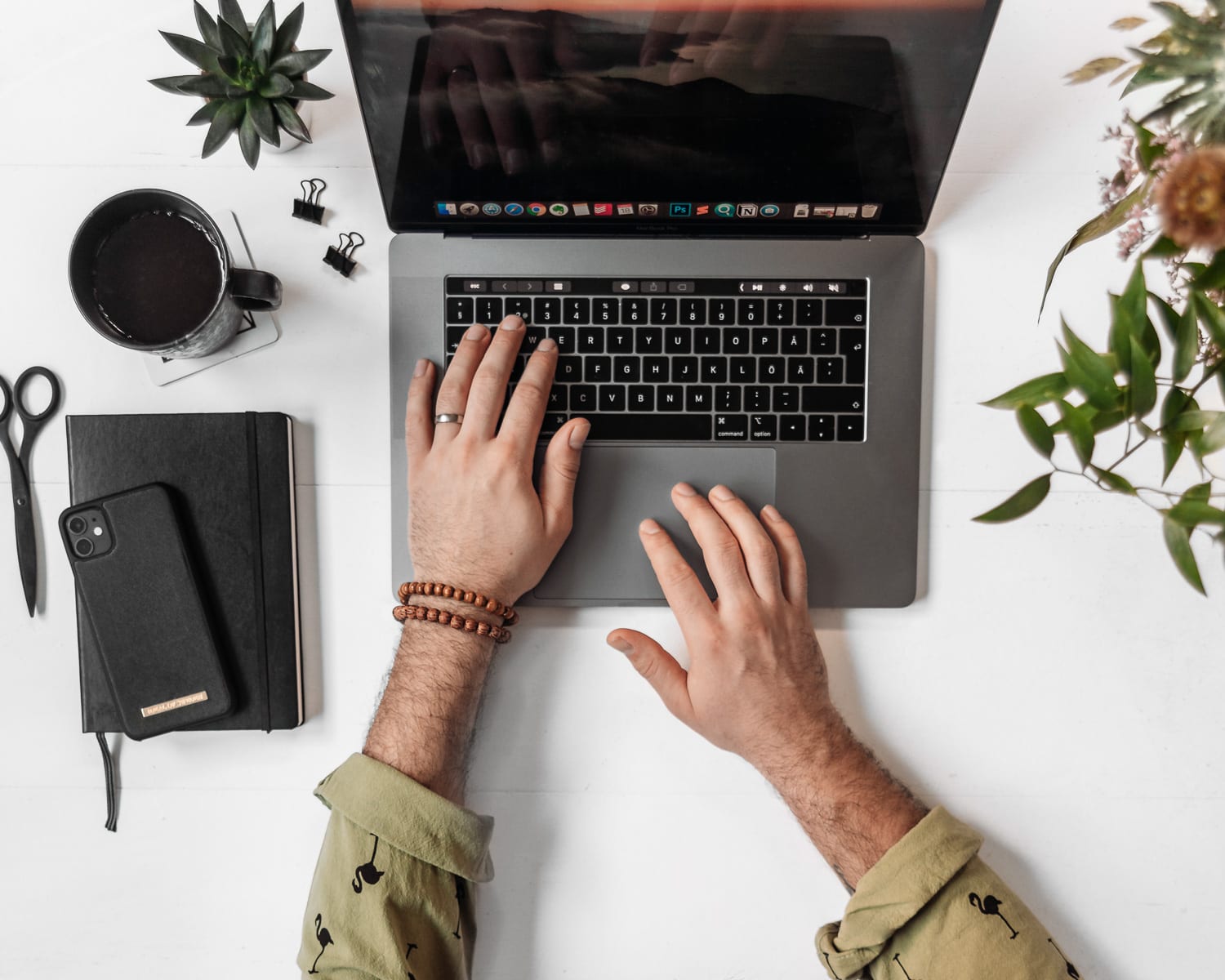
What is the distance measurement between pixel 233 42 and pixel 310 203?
165 millimetres

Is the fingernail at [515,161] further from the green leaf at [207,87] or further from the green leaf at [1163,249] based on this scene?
the green leaf at [1163,249]

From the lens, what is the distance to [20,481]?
2.89 feet

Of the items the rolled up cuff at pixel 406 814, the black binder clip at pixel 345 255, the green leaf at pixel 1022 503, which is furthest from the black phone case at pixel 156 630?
the green leaf at pixel 1022 503

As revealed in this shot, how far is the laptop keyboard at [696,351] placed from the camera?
33.0 inches

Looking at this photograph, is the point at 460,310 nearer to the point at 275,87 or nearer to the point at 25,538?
the point at 275,87

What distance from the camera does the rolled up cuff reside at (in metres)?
0.78

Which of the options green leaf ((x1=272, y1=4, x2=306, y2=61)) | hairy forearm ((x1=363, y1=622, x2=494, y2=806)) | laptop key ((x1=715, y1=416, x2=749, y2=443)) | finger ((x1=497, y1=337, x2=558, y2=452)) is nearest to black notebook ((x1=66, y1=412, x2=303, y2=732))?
hairy forearm ((x1=363, y1=622, x2=494, y2=806))

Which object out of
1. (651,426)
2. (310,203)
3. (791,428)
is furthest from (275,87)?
(791,428)

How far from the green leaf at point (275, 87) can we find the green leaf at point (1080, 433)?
2.31ft

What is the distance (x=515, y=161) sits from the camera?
74 cm

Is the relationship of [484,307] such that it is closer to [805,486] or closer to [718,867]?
[805,486]

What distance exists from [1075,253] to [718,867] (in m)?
0.76

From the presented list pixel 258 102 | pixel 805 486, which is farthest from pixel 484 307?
pixel 805 486

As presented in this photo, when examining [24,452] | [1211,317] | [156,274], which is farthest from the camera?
[24,452]
